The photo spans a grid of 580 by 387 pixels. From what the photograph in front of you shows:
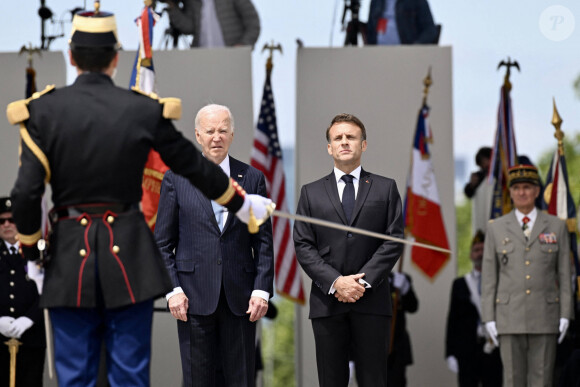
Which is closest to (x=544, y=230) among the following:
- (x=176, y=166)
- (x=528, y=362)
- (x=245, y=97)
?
(x=528, y=362)

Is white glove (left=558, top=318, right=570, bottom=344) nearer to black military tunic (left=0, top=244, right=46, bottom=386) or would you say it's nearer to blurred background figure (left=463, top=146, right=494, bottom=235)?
blurred background figure (left=463, top=146, right=494, bottom=235)

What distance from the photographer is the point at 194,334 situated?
450cm

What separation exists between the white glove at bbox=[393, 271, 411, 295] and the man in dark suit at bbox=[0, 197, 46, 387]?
2755 millimetres

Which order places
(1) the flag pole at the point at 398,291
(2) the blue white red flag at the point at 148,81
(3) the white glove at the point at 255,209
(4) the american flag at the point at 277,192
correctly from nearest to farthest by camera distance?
(3) the white glove at the point at 255,209
(2) the blue white red flag at the point at 148,81
(1) the flag pole at the point at 398,291
(4) the american flag at the point at 277,192

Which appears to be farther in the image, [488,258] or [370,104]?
[370,104]

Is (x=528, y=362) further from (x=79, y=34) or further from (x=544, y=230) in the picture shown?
(x=79, y=34)

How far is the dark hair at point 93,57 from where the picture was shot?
3.42 m

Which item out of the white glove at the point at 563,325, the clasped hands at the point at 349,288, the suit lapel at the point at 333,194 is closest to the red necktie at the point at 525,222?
the white glove at the point at 563,325

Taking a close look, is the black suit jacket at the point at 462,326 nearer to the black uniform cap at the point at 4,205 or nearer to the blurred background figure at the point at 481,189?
the blurred background figure at the point at 481,189

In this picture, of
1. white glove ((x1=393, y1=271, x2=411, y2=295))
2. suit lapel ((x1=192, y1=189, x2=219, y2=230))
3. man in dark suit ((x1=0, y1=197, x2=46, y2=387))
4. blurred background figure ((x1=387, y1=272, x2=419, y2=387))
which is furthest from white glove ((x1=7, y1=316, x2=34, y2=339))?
white glove ((x1=393, y1=271, x2=411, y2=295))

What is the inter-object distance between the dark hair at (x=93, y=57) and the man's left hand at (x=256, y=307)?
1499mm

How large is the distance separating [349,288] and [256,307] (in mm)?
448

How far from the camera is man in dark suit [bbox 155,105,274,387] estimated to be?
14.8 feet

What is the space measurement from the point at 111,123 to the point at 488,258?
3731 mm
